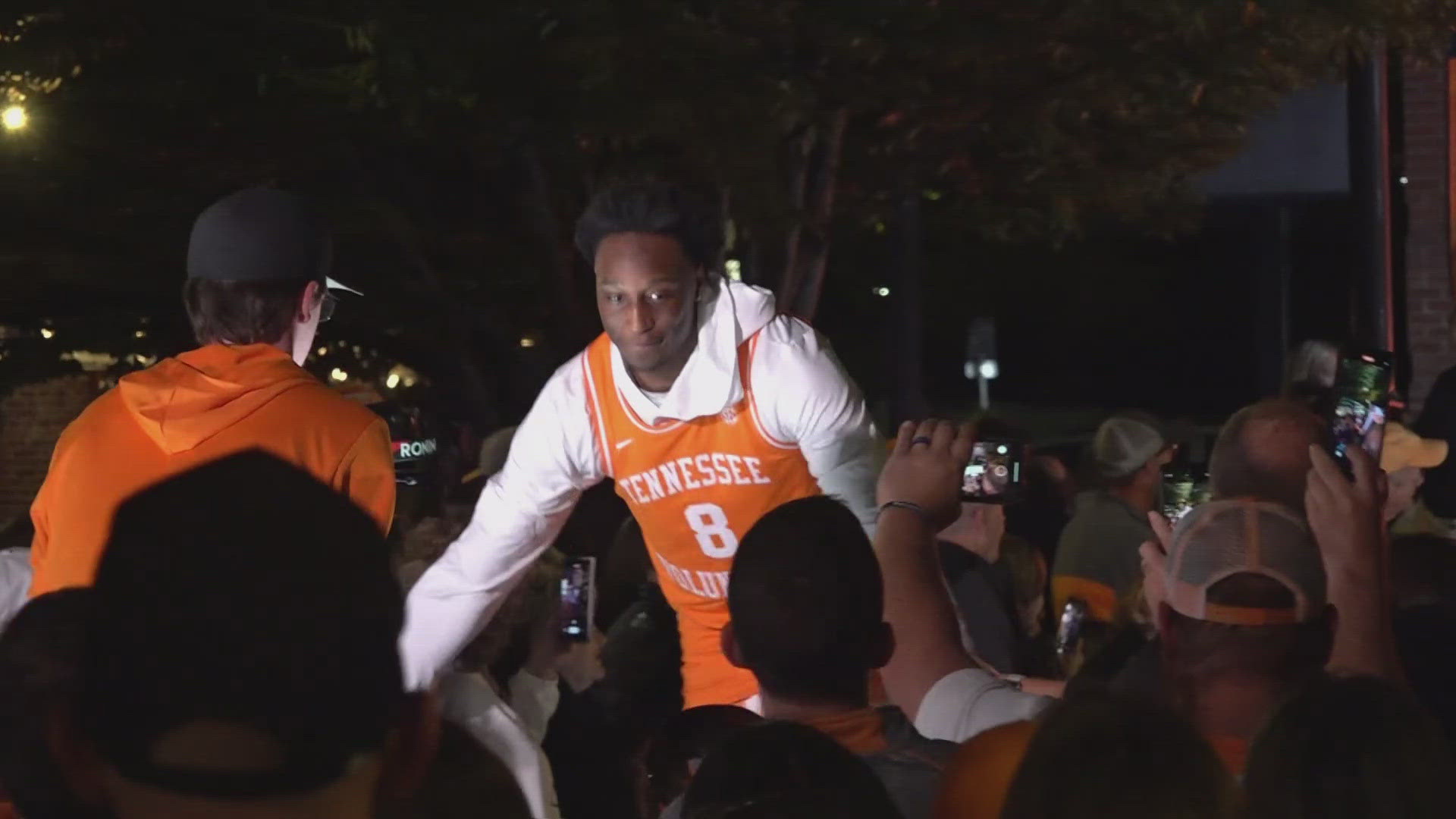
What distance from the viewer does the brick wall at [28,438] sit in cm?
1459

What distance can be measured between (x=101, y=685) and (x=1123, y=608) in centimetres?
390

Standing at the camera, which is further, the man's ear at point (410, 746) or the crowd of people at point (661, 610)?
the man's ear at point (410, 746)

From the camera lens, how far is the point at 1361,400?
4.66 meters

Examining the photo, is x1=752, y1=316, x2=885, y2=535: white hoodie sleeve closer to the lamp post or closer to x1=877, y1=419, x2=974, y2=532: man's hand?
x1=877, y1=419, x2=974, y2=532: man's hand

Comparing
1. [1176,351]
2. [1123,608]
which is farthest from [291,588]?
[1176,351]

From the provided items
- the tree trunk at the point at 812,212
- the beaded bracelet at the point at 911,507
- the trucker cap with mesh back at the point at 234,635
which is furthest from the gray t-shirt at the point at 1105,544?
the trucker cap with mesh back at the point at 234,635

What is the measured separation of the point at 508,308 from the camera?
8.95 m

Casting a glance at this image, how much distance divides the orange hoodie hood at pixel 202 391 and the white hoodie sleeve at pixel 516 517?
34.7 inches

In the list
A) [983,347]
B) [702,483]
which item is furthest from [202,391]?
[983,347]

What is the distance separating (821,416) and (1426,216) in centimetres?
970

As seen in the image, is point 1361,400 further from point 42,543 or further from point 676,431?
point 42,543

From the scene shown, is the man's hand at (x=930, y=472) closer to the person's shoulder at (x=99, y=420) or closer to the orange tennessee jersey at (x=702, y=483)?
the orange tennessee jersey at (x=702, y=483)

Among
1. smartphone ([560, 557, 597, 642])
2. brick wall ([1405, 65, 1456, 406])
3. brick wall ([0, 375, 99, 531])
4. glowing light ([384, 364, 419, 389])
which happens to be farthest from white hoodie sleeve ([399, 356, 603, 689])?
brick wall ([0, 375, 99, 531])

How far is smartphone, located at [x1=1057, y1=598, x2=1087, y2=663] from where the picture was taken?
16.7ft
